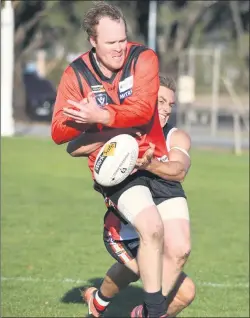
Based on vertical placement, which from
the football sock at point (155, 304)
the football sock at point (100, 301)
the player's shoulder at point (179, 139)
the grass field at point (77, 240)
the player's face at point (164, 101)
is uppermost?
the player's face at point (164, 101)

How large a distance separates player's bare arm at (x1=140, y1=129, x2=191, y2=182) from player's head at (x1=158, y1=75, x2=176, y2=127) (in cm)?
18

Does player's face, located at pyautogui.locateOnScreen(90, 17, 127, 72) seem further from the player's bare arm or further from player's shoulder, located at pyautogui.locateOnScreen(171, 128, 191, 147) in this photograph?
player's shoulder, located at pyautogui.locateOnScreen(171, 128, 191, 147)

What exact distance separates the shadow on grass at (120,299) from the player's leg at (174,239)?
6.13 ft

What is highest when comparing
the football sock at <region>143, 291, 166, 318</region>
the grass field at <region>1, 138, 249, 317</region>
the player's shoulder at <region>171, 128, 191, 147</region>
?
the player's shoulder at <region>171, 128, 191, 147</region>

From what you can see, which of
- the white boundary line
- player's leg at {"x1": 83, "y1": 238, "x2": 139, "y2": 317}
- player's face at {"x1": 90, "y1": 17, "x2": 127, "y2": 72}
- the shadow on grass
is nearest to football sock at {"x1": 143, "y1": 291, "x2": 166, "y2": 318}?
player's leg at {"x1": 83, "y1": 238, "x2": 139, "y2": 317}

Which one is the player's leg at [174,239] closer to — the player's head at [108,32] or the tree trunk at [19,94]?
the player's head at [108,32]

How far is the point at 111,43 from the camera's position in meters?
6.42

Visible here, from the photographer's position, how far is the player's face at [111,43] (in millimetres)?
6383

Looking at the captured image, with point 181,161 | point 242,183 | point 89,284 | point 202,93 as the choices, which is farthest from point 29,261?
point 202,93

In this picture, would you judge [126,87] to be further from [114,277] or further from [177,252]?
[114,277]

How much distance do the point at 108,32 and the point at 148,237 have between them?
4.67 feet

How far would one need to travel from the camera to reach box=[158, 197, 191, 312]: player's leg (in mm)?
6926

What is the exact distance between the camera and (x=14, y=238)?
13039 mm

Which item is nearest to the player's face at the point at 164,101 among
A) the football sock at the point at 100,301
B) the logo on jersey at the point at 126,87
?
the logo on jersey at the point at 126,87
